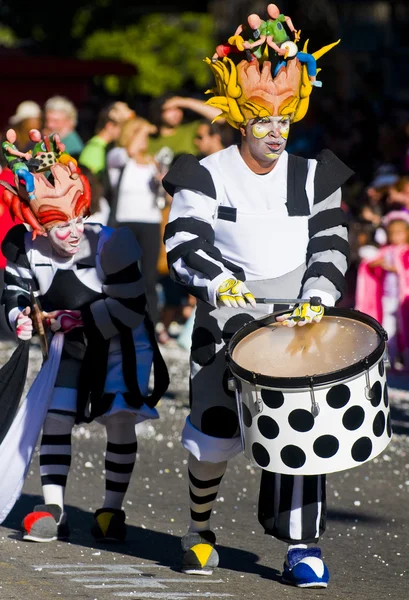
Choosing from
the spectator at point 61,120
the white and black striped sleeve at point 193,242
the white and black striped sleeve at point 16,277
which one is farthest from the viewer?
the spectator at point 61,120

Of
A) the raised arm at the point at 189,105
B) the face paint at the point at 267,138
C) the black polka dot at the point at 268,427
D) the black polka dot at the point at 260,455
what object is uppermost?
the raised arm at the point at 189,105

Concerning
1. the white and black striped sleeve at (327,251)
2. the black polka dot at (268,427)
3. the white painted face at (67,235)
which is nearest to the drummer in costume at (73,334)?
the white painted face at (67,235)

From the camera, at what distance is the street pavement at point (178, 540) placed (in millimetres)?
4934

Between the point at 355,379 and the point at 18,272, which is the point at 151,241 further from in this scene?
the point at 355,379

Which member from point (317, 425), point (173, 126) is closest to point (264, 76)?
point (317, 425)

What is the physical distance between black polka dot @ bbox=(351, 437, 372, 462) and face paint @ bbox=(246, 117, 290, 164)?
111cm

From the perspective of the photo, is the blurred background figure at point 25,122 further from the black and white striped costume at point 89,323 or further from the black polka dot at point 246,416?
the black polka dot at point 246,416

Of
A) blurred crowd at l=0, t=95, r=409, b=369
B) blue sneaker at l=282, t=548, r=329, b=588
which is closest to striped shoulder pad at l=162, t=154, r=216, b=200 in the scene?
blue sneaker at l=282, t=548, r=329, b=588

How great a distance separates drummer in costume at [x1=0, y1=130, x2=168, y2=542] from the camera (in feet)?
18.3

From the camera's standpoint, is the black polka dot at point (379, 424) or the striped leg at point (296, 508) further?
the striped leg at point (296, 508)

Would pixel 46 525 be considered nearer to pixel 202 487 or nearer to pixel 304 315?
pixel 202 487

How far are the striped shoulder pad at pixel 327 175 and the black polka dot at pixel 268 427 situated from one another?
35.5 inches

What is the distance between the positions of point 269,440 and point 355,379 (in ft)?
1.20

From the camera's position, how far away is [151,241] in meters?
10.4
